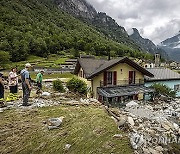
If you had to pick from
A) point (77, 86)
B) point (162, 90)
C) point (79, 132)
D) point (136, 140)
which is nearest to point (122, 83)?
point (162, 90)

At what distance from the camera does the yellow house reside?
27.1m

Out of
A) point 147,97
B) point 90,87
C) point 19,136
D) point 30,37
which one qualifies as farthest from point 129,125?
point 30,37

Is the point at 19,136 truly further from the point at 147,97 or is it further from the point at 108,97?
the point at 147,97

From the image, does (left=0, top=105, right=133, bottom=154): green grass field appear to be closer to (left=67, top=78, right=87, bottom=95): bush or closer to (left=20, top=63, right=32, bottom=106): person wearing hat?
(left=20, top=63, right=32, bottom=106): person wearing hat

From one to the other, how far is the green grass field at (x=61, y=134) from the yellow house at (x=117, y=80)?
15478 mm

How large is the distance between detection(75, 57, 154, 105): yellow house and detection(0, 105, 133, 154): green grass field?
15478mm

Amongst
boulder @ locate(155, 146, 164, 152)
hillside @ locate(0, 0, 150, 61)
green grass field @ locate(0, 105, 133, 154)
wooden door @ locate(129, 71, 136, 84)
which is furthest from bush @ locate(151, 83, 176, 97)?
hillside @ locate(0, 0, 150, 61)

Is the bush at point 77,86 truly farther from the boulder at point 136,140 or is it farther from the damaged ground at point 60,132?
the boulder at point 136,140

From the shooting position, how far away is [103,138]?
8695 millimetres

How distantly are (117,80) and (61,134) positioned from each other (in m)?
20.3

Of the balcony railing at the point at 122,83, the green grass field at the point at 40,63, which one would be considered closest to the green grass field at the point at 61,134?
the balcony railing at the point at 122,83

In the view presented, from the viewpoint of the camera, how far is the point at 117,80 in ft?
94.1

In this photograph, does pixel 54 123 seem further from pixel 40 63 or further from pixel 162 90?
pixel 40 63

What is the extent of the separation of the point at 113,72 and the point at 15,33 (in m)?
88.7
